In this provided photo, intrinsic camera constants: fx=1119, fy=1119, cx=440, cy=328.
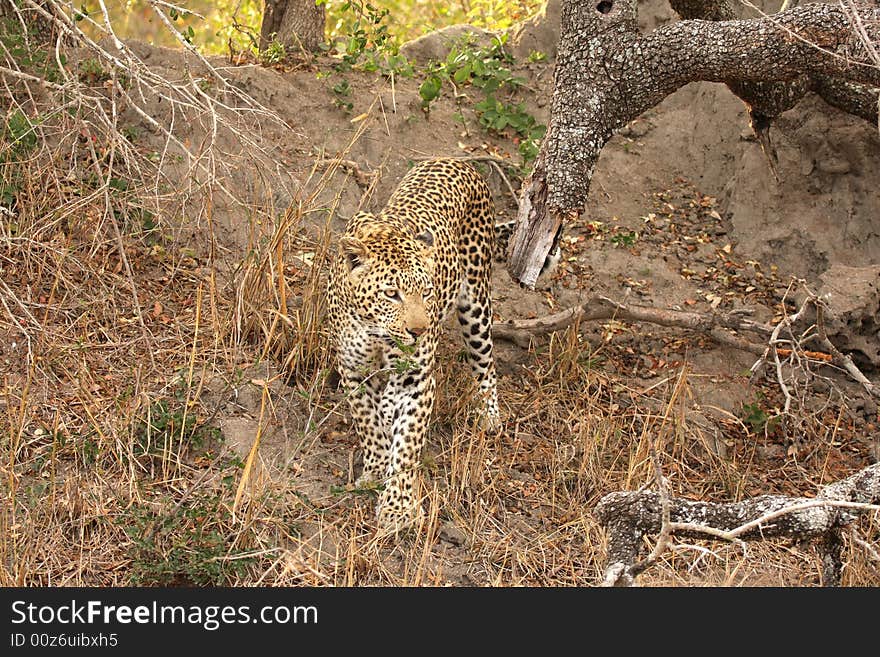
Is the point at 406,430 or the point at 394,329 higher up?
the point at 394,329

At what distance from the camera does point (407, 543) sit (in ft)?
21.3

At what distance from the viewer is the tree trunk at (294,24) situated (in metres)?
10.4

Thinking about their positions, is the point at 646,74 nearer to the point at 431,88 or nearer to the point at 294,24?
the point at 431,88

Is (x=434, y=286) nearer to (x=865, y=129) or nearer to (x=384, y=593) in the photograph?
(x=384, y=593)

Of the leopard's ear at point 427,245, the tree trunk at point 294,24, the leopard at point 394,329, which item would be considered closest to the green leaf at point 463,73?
the tree trunk at point 294,24

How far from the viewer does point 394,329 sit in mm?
6520

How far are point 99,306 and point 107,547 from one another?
2.19 metres

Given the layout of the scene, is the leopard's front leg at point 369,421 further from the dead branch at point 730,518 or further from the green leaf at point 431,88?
the green leaf at point 431,88

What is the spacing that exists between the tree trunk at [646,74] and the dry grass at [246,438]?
1065 millimetres

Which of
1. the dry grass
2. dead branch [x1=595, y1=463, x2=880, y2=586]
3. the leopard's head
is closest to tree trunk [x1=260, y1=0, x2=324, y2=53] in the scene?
the dry grass

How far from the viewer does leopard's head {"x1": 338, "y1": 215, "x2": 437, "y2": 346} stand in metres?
6.53

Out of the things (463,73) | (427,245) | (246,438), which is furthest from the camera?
(463,73)

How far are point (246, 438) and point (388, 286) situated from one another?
1.31 metres

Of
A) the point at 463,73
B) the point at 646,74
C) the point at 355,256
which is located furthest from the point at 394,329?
the point at 463,73
